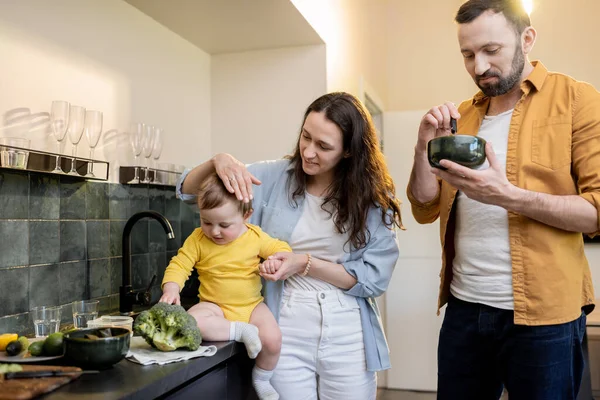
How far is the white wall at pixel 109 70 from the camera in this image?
182 cm

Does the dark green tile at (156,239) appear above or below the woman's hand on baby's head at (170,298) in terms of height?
above

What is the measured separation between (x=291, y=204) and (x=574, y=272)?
844 mm

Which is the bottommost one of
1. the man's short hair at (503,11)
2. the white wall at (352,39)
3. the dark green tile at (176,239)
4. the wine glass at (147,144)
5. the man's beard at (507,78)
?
the dark green tile at (176,239)

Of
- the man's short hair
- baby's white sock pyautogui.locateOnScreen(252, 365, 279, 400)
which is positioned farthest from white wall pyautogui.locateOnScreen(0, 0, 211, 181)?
the man's short hair

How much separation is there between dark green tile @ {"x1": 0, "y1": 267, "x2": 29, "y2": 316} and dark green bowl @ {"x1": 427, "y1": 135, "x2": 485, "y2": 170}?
1.27 m

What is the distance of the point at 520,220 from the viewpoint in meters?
1.62

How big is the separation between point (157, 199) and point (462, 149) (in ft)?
4.65

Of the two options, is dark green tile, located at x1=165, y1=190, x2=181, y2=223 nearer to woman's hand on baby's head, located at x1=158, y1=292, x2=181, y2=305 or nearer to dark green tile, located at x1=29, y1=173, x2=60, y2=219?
dark green tile, located at x1=29, y1=173, x2=60, y2=219

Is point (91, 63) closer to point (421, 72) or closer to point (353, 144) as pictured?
point (353, 144)

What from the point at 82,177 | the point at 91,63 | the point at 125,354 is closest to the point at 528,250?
the point at 125,354

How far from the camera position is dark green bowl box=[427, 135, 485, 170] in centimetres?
148

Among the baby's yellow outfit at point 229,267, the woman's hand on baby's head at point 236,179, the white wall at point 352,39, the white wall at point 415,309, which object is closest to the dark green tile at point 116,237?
the baby's yellow outfit at point 229,267

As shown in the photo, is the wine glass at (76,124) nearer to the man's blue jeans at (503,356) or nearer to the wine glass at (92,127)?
the wine glass at (92,127)

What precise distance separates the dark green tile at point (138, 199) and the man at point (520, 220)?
1.17 m
